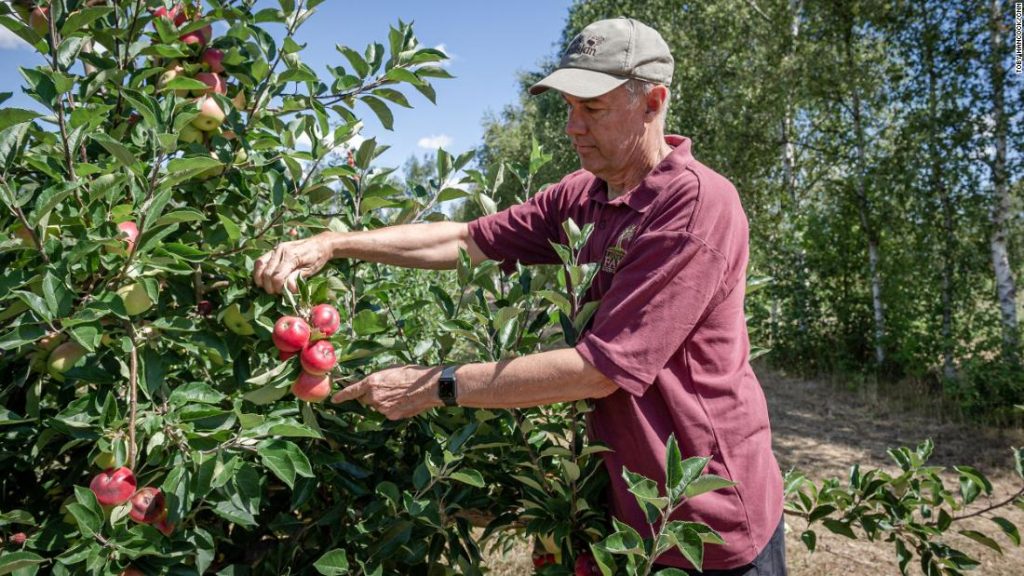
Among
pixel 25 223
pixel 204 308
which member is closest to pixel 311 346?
pixel 204 308

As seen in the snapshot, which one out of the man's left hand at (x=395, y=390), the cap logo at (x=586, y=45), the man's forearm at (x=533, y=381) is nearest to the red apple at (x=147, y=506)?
the man's left hand at (x=395, y=390)

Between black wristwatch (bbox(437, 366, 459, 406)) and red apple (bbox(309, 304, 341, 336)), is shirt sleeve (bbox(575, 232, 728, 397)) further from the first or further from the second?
red apple (bbox(309, 304, 341, 336))

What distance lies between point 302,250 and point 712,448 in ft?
3.27

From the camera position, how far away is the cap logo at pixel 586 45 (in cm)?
165

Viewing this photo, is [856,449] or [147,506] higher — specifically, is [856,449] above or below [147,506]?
below

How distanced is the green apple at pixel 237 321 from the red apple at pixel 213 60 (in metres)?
0.62

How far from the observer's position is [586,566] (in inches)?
64.6

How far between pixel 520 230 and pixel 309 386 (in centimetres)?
79

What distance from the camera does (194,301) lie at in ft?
5.38

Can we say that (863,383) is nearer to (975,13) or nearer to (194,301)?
(975,13)

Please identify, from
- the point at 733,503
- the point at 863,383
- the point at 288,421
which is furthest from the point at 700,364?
the point at 863,383

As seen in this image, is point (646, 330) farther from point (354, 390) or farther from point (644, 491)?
point (354, 390)

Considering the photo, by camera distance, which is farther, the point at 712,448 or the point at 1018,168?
the point at 1018,168

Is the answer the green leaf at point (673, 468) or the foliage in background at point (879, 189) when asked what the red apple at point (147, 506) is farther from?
the foliage in background at point (879, 189)
